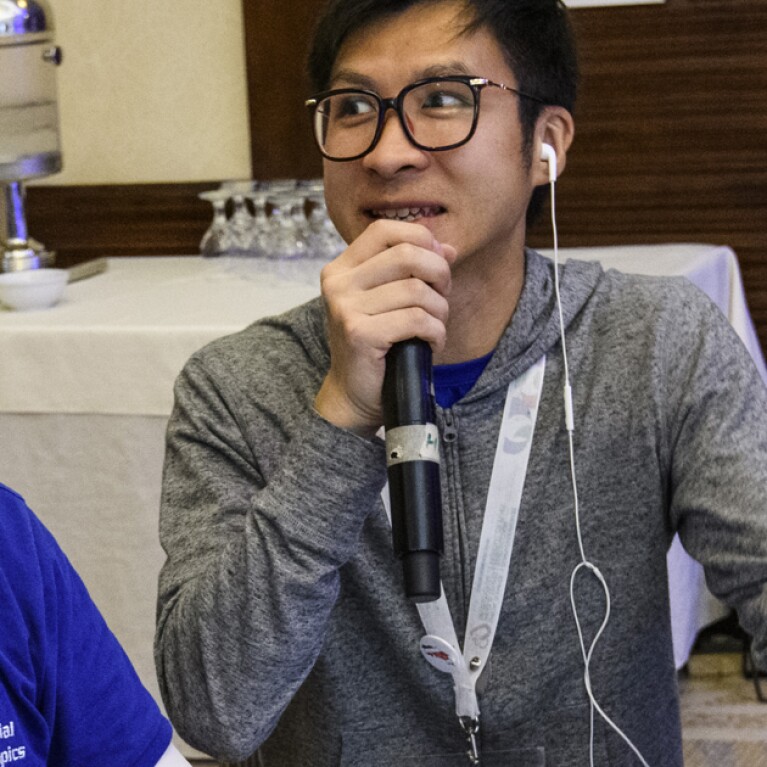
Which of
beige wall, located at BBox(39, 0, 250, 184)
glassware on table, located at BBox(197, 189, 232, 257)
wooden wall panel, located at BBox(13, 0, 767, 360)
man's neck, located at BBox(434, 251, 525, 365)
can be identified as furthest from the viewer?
beige wall, located at BBox(39, 0, 250, 184)

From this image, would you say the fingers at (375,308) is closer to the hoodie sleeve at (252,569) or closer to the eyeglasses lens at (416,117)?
the hoodie sleeve at (252,569)

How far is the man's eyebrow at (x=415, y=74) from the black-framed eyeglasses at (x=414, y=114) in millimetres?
13

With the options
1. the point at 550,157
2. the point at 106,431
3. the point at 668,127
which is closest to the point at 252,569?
the point at 550,157

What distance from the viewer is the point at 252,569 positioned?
1.13m

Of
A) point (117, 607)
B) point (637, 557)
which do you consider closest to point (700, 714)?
point (117, 607)

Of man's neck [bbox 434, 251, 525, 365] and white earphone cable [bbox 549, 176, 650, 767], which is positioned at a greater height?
man's neck [bbox 434, 251, 525, 365]

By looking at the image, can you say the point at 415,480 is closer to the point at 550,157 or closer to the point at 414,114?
the point at 414,114

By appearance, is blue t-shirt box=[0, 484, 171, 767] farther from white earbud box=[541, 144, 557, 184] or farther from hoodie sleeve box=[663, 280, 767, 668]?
white earbud box=[541, 144, 557, 184]

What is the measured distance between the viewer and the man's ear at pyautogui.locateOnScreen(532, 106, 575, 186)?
54.8 inches

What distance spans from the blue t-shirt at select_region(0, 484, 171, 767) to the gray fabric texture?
0.21 metres

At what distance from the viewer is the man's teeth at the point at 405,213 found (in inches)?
49.2

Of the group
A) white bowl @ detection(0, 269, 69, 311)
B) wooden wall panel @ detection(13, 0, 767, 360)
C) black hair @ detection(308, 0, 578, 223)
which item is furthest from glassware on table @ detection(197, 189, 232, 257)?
black hair @ detection(308, 0, 578, 223)

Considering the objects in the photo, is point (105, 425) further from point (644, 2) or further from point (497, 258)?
point (644, 2)

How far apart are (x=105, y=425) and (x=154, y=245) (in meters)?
1.13
